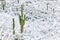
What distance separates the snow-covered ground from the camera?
17.5 feet

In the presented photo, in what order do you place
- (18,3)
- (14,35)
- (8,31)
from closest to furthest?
(14,35)
(8,31)
(18,3)

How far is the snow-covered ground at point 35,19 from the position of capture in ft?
17.5

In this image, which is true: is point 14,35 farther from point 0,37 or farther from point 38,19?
point 38,19

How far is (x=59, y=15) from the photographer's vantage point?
6.75m

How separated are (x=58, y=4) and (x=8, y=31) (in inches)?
134

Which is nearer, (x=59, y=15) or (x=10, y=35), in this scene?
(x=10, y=35)

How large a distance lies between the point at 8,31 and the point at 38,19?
1.50m

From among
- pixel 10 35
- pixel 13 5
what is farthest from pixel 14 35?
pixel 13 5

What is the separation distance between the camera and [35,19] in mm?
6289

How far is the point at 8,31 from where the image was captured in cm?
539

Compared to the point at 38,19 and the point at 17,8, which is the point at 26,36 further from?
the point at 17,8

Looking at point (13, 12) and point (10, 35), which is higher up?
point (13, 12)

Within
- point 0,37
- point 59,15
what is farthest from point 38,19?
point 0,37

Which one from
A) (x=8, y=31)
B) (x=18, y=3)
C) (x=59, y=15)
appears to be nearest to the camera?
(x=8, y=31)
